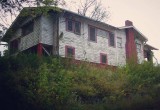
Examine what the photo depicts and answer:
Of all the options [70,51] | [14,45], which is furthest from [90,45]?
[14,45]

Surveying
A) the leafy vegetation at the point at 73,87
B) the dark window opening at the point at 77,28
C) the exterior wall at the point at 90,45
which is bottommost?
the leafy vegetation at the point at 73,87

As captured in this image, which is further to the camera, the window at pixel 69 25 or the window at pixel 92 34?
the window at pixel 92 34

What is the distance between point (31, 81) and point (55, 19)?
1311cm

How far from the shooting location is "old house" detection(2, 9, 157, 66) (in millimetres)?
24594

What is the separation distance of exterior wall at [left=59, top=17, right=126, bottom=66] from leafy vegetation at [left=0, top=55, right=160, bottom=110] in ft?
18.8

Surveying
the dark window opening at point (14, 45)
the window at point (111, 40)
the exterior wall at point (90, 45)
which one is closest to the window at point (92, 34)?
the exterior wall at point (90, 45)

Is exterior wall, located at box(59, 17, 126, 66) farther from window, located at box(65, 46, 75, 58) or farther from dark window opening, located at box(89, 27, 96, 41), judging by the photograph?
dark window opening, located at box(89, 27, 96, 41)

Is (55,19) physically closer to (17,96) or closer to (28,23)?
(28,23)

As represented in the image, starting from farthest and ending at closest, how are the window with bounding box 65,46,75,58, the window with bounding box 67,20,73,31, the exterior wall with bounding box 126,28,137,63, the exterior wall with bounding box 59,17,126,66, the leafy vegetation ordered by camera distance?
the exterior wall with bounding box 126,28,137,63 → the window with bounding box 67,20,73,31 → the exterior wall with bounding box 59,17,126,66 → the window with bounding box 65,46,75,58 → the leafy vegetation

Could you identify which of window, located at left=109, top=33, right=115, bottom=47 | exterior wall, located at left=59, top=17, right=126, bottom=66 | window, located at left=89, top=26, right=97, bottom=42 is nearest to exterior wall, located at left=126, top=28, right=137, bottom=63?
exterior wall, located at left=59, top=17, right=126, bottom=66

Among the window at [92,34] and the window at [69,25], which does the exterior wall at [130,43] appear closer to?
the window at [92,34]

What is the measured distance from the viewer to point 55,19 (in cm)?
2523

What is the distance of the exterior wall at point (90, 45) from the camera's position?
25141 mm

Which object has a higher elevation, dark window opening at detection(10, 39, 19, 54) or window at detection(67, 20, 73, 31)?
window at detection(67, 20, 73, 31)
